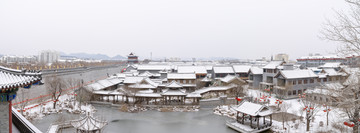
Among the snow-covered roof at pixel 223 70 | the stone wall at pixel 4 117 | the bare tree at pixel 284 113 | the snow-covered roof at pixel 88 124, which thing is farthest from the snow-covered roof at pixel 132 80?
the stone wall at pixel 4 117

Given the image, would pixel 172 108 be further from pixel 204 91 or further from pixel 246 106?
A: pixel 246 106

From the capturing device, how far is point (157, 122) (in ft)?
67.4

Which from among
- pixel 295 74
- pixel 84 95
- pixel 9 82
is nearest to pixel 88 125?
pixel 9 82

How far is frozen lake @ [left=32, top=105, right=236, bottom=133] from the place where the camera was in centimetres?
1840

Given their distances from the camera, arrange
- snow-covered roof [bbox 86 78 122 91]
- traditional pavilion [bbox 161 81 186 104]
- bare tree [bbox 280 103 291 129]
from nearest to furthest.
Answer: bare tree [bbox 280 103 291 129] → traditional pavilion [bbox 161 81 186 104] → snow-covered roof [bbox 86 78 122 91]

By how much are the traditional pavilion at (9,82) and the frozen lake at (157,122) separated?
1227 centimetres

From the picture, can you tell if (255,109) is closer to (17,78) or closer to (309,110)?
(309,110)

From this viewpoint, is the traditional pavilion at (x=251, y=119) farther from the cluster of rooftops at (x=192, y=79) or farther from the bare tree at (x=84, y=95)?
the bare tree at (x=84, y=95)

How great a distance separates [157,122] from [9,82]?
16.3m

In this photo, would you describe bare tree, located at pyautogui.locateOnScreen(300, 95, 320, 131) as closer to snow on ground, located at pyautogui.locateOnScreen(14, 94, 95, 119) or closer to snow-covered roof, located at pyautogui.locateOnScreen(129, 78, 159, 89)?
snow-covered roof, located at pyautogui.locateOnScreen(129, 78, 159, 89)

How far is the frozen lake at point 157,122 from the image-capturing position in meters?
18.4

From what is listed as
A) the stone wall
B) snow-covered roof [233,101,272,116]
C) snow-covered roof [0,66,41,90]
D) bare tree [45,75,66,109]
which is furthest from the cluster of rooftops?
snow-covered roof [0,66,41,90]

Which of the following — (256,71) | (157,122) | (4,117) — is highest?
(4,117)

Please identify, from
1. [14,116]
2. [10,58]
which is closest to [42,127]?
[14,116]
